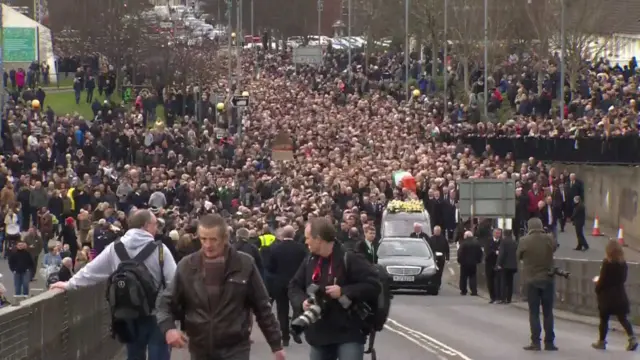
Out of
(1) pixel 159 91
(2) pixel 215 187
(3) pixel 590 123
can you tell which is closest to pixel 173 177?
(2) pixel 215 187

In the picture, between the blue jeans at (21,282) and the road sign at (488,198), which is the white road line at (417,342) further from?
the road sign at (488,198)

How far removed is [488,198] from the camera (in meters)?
41.4

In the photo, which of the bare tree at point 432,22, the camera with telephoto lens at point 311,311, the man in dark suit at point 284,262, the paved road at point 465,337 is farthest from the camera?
the bare tree at point 432,22

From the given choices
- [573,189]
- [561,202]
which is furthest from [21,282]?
[573,189]

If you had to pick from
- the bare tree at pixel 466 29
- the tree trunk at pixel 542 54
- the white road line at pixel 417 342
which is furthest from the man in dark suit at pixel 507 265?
the bare tree at pixel 466 29

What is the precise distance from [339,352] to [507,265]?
2020 cm

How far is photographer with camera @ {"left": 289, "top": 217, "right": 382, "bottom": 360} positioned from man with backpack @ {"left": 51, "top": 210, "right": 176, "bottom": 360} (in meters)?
1.35

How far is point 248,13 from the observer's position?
135625 millimetres

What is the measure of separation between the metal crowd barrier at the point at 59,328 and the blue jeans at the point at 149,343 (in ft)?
→ 2.79

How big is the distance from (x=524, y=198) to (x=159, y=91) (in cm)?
3542

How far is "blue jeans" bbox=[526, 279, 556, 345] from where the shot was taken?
20250 millimetres

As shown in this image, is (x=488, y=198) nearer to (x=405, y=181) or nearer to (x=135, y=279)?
(x=405, y=181)

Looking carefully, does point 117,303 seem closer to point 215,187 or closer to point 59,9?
point 215,187

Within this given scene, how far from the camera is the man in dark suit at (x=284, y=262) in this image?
2125cm
